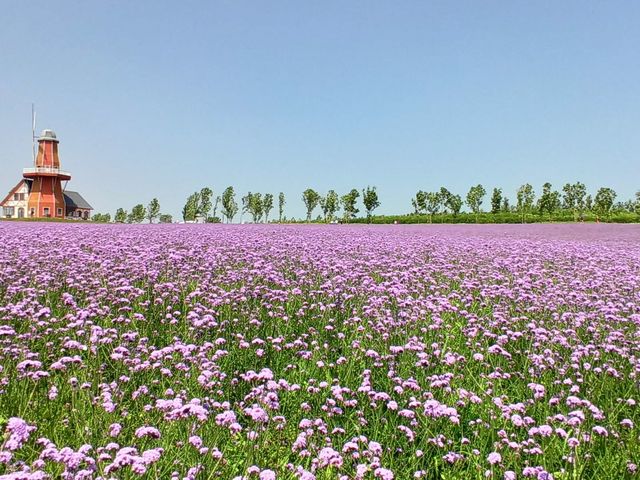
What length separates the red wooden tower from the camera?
6544 centimetres

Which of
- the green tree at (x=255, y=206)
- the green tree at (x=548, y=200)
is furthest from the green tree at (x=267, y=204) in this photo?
the green tree at (x=548, y=200)

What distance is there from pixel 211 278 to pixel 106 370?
2.71m

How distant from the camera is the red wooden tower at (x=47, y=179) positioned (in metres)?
65.4

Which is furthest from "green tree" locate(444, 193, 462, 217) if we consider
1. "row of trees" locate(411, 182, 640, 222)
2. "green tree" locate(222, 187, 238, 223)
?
"green tree" locate(222, 187, 238, 223)

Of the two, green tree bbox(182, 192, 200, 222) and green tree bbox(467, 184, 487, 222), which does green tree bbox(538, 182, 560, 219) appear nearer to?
green tree bbox(467, 184, 487, 222)

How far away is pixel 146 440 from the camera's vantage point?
2947 millimetres

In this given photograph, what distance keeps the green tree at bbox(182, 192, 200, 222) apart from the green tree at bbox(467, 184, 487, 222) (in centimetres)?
6210

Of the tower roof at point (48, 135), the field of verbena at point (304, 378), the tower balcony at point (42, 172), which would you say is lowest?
the field of verbena at point (304, 378)

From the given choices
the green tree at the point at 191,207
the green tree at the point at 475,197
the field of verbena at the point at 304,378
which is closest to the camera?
the field of verbena at the point at 304,378

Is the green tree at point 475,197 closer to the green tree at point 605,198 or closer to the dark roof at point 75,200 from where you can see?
the green tree at point 605,198

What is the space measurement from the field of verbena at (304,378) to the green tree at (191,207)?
352 ft

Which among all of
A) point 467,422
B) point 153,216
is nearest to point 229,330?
point 467,422

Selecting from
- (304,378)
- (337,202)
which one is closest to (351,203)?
(337,202)

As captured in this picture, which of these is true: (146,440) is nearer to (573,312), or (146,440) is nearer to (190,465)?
(190,465)
